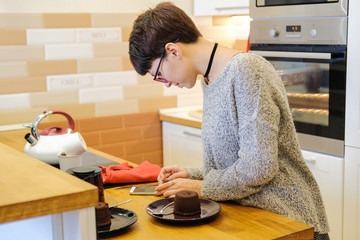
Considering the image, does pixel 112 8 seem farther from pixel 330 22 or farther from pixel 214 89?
pixel 214 89

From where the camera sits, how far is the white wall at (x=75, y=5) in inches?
122

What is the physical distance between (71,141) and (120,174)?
255 millimetres

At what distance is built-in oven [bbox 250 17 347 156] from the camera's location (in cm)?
262

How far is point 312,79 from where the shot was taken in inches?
110

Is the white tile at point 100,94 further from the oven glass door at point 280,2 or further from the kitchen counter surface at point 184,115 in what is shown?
the oven glass door at point 280,2

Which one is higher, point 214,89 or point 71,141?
point 214,89

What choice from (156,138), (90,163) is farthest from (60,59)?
(90,163)

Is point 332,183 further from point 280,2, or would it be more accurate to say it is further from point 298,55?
point 280,2

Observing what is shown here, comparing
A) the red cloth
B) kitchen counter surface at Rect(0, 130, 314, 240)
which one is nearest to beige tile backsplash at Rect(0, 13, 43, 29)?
the red cloth

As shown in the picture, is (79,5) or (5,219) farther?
(79,5)

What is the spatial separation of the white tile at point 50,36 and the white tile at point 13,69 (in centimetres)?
14

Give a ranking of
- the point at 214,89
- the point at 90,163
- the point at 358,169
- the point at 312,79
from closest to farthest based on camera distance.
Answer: the point at 214,89 → the point at 90,163 → the point at 358,169 → the point at 312,79

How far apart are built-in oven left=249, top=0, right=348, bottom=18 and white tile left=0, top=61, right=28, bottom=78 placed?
1.36m

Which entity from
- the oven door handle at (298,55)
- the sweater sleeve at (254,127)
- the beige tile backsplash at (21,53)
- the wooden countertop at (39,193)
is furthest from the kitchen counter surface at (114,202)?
the beige tile backsplash at (21,53)
